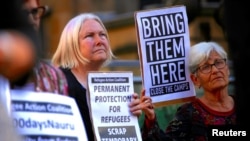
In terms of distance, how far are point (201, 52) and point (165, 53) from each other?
1.03ft

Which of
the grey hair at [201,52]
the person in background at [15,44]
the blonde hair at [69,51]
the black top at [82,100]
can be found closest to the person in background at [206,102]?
the grey hair at [201,52]

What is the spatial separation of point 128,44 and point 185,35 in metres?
4.93

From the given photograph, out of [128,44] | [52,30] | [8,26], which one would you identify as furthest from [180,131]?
[128,44]

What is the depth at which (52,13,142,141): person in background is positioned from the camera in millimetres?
5969

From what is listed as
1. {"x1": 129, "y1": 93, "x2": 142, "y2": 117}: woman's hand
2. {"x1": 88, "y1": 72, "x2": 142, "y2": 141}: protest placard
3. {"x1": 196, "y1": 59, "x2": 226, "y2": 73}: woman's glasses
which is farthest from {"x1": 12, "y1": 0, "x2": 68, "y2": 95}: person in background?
{"x1": 196, "y1": 59, "x2": 226, "y2": 73}: woman's glasses

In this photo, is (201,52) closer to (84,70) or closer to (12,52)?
(84,70)

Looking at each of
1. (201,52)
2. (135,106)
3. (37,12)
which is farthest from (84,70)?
(201,52)

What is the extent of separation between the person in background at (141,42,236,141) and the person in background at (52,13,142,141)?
52cm

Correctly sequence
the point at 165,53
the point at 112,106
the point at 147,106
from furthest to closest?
the point at 165,53 → the point at 147,106 → the point at 112,106

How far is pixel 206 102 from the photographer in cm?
673

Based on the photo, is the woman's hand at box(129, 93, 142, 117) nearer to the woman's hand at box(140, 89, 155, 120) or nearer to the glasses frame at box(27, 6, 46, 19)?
the woman's hand at box(140, 89, 155, 120)

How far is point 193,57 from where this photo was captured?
660 centimetres

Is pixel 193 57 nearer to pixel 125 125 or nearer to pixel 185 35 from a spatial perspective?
pixel 185 35

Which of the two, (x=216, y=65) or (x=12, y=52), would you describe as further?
(x=216, y=65)
